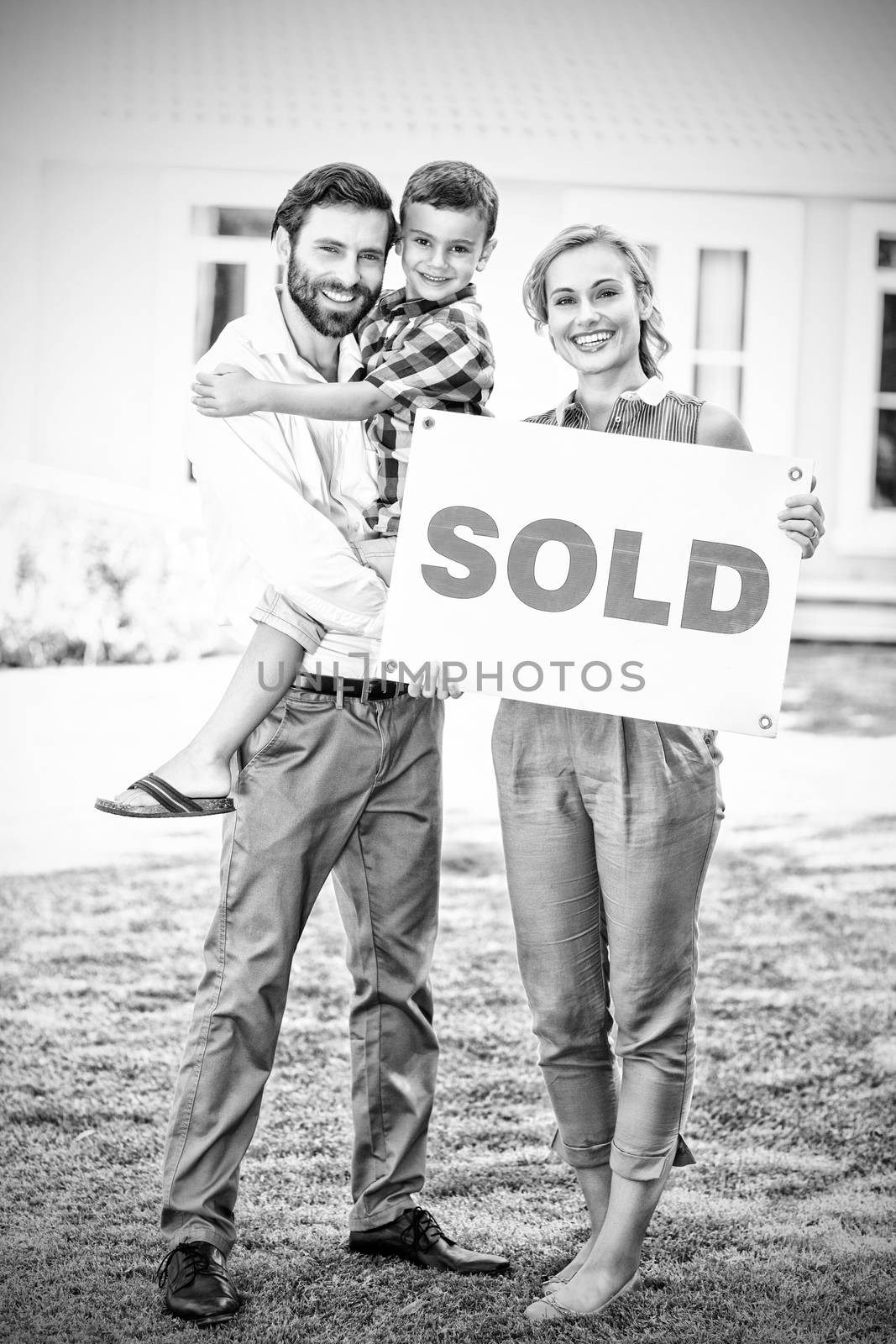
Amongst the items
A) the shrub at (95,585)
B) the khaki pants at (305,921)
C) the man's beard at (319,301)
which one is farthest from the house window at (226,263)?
the khaki pants at (305,921)

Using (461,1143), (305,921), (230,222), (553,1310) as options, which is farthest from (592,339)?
(230,222)

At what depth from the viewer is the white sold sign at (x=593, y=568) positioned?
2.33 metres

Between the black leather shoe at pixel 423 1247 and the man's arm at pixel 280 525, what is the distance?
117 cm

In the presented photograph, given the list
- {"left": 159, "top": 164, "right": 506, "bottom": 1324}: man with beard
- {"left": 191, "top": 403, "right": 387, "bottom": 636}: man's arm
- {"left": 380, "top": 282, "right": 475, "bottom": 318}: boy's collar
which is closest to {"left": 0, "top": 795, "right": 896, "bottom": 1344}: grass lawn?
{"left": 159, "top": 164, "right": 506, "bottom": 1324}: man with beard

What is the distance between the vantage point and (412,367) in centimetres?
243

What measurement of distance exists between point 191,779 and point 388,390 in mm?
769

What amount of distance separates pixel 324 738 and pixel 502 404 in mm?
5859

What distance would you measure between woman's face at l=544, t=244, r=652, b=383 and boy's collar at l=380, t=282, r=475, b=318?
270 millimetres

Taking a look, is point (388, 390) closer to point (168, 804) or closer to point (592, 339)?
point (592, 339)

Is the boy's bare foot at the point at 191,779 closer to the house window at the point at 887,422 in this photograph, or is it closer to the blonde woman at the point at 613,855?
the blonde woman at the point at 613,855

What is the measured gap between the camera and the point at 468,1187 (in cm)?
306

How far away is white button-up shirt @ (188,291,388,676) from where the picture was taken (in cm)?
231

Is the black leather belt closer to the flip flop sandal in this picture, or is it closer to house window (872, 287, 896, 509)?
the flip flop sandal

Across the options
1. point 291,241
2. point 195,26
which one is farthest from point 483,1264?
point 195,26
